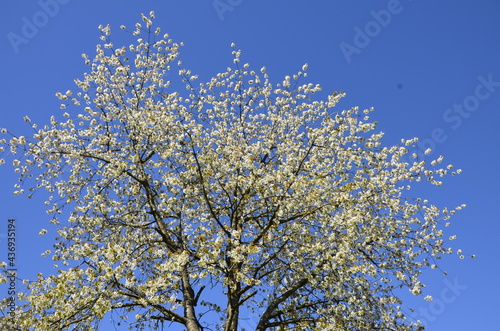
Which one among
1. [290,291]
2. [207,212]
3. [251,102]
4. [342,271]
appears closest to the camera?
[342,271]

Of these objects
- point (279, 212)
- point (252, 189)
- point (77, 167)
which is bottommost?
point (279, 212)

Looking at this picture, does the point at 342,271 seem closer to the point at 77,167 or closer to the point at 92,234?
the point at 92,234

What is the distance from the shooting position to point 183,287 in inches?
513

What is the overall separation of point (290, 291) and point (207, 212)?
320cm

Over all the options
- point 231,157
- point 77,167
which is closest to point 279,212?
point 231,157

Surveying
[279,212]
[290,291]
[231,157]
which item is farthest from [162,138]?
[290,291]

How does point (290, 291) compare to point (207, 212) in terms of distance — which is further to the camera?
point (207, 212)

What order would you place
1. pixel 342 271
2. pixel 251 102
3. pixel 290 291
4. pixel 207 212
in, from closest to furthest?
pixel 342 271
pixel 290 291
pixel 207 212
pixel 251 102

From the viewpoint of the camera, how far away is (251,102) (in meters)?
15.5

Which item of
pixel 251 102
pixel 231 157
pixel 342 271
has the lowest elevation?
pixel 342 271

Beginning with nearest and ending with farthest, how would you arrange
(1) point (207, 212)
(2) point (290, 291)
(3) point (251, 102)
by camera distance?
1. (2) point (290, 291)
2. (1) point (207, 212)
3. (3) point (251, 102)

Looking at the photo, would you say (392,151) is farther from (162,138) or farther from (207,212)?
(162,138)

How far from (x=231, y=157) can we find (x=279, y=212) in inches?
112

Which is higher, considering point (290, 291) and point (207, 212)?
point (207, 212)
